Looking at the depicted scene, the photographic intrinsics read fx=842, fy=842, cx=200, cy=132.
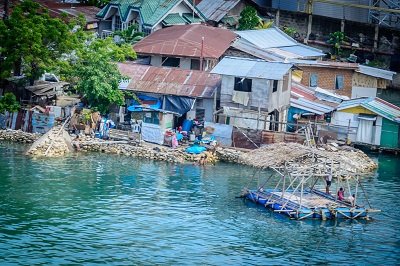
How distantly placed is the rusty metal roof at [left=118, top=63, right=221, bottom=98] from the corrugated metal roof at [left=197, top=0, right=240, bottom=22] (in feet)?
46.3

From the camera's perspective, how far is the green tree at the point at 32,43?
5141 centimetres

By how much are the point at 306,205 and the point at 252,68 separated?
14194mm

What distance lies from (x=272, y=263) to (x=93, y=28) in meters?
37.5

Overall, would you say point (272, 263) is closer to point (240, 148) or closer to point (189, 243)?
point (189, 243)

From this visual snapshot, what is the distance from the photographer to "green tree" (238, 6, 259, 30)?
216ft

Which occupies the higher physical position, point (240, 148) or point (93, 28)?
point (93, 28)

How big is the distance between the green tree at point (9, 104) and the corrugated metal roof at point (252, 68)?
1240 centimetres

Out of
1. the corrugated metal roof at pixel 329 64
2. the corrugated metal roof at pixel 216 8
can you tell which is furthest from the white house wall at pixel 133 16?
the corrugated metal roof at pixel 329 64

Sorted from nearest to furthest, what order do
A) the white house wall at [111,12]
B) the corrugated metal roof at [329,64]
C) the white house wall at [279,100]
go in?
the white house wall at [279,100], the corrugated metal roof at [329,64], the white house wall at [111,12]

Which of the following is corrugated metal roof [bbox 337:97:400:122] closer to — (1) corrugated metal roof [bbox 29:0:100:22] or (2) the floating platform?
(2) the floating platform

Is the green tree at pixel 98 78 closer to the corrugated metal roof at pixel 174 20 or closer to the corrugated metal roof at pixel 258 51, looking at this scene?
the corrugated metal roof at pixel 258 51

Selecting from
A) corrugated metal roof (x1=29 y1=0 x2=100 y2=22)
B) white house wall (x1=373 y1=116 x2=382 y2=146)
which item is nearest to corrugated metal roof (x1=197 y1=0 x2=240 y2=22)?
corrugated metal roof (x1=29 y1=0 x2=100 y2=22)

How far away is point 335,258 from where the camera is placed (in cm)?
3328

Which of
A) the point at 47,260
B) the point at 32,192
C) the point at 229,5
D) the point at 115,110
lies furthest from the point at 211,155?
the point at 229,5
